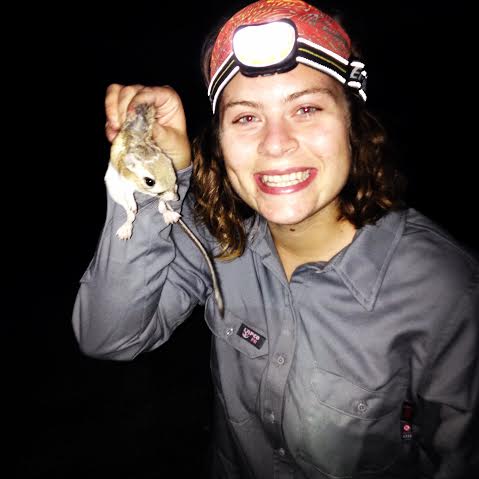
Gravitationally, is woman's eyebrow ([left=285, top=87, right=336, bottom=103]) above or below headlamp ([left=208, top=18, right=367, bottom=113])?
below

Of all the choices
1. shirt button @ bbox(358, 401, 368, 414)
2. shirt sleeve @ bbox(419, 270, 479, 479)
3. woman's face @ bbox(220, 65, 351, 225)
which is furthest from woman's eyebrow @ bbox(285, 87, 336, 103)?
shirt button @ bbox(358, 401, 368, 414)

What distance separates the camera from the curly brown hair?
1.64 metres

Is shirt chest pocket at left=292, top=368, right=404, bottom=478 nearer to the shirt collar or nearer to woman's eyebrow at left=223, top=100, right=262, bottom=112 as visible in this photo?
the shirt collar

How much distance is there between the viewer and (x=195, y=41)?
11664 millimetres

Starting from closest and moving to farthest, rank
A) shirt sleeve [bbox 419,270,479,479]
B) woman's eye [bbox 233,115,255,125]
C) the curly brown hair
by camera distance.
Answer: shirt sleeve [bbox 419,270,479,479], woman's eye [bbox 233,115,255,125], the curly brown hair

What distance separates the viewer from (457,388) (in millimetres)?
1290

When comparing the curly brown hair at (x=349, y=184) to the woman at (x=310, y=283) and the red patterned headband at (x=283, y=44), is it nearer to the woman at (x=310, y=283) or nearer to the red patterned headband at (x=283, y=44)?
the woman at (x=310, y=283)

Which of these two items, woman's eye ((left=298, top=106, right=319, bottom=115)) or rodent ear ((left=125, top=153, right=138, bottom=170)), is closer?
rodent ear ((left=125, top=153, right=138, bottom=170))

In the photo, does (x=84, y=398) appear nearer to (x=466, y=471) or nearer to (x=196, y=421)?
(x=196, y=421)

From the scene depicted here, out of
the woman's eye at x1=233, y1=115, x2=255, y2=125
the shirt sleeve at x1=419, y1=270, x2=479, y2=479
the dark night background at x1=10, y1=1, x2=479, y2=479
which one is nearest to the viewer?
the shirt sleeve at x1=419, y1=270, x2=479, y2=479

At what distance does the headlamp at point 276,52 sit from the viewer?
1304mm

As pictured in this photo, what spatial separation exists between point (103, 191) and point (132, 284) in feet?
30.9

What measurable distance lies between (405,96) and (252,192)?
10404mm

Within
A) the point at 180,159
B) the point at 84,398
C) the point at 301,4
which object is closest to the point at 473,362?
the point at 180,159
